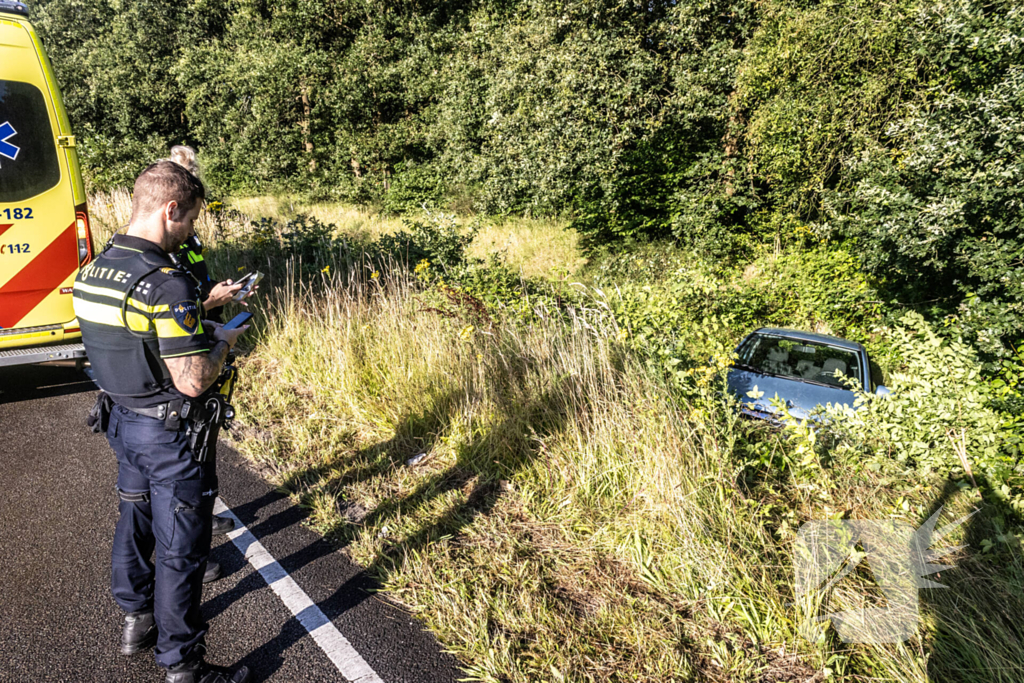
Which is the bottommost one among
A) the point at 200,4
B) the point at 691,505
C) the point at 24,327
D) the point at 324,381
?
the point at 324,381

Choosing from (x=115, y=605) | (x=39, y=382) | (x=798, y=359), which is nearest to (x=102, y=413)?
(x=115, y=605)

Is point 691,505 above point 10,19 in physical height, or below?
below

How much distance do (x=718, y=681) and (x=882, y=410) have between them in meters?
2.50

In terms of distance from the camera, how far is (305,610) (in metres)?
3.02

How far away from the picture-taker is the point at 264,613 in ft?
9.86

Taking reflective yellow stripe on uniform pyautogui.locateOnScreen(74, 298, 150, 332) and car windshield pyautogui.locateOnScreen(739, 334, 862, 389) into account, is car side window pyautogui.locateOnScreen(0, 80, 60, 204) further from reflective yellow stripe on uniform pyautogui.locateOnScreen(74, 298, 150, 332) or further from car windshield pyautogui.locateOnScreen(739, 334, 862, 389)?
car windshield pyautogui.locateOnScreen(739, 334, 862, 389)

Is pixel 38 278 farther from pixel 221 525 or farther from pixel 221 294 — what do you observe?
pixel 221 294

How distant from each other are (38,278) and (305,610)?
423 centimetres

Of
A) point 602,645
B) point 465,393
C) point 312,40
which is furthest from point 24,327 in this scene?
point 312,40

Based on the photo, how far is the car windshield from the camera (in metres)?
6.62

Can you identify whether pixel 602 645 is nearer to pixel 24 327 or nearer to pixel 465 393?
pixel 465 393

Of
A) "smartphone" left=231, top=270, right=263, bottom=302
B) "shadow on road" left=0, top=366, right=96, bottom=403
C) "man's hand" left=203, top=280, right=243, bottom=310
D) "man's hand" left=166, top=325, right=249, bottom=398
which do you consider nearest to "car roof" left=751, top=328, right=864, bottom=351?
"smartphone" left=231, top=270, right=263, bottom=302

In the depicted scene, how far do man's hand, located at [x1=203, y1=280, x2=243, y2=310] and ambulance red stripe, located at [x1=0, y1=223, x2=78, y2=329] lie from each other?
360 cm

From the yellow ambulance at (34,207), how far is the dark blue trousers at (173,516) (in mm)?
Answer: 3678
